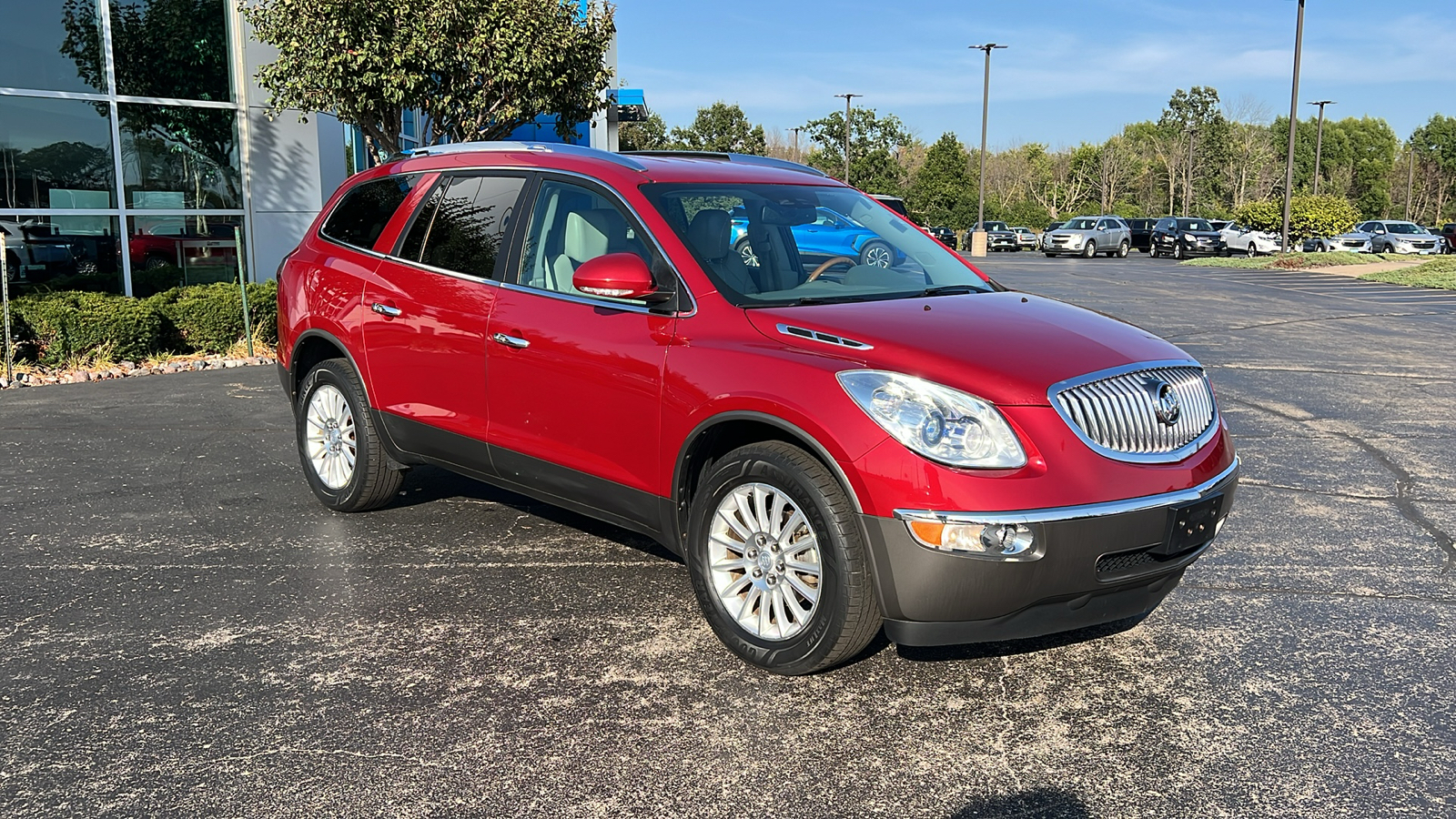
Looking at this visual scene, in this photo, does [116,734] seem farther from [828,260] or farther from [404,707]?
[828,260]

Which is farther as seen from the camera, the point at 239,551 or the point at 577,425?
the point at 239,551

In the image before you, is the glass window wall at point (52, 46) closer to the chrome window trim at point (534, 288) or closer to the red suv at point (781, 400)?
the chrome window trim at point (534, 288)

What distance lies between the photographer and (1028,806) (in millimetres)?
3293

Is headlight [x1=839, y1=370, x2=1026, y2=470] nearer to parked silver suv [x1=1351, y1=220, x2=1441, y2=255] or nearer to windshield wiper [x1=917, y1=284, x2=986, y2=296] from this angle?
windshield wiper [x1=917, y1=284, x2=986, y2=296]

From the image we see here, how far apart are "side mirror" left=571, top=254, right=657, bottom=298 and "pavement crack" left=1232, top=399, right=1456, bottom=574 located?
153 inches

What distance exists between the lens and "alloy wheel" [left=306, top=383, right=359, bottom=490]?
620 cm

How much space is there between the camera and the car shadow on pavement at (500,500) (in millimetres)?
5828

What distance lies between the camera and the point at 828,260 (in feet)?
16.1

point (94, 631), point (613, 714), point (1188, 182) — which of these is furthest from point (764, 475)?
point (1188, 182)

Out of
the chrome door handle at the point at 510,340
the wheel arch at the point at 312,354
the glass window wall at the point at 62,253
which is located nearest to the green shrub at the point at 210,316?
the glass window wall at the point at 62,253

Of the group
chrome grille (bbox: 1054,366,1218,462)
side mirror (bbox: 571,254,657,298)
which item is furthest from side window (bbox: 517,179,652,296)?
chrome grille (bbox: 1054,366,1218,462)

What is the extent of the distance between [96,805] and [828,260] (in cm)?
316

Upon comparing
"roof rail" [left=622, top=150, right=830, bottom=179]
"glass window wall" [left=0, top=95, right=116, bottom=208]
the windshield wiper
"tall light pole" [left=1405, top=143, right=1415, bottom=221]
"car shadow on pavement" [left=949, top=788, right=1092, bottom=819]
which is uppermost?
"tall light pole" [left=1405, top=143, right=1415, bottom=221]

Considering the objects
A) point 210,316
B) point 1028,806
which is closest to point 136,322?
point 210,316
